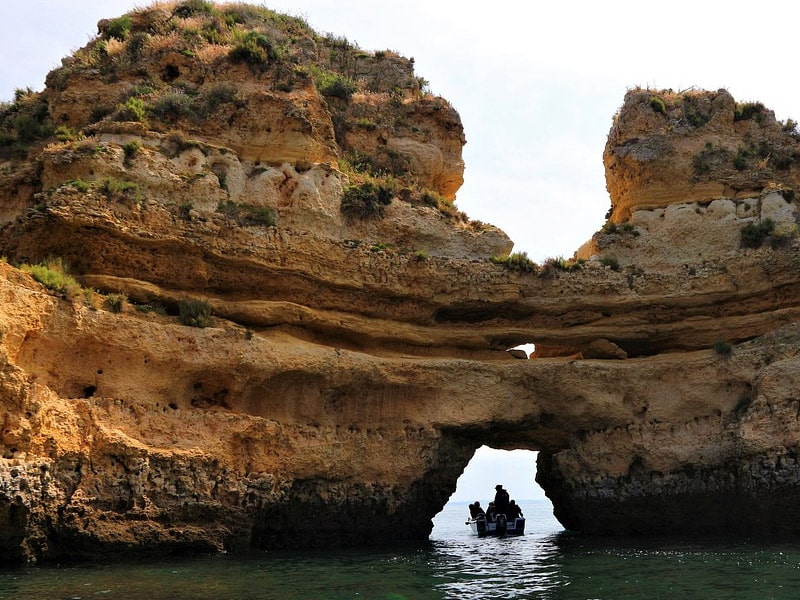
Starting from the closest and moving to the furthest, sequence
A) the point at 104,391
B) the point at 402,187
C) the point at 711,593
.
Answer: the point at 711,593, the point at 104,391, the point at 402,187

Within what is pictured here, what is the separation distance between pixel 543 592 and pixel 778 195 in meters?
16.5

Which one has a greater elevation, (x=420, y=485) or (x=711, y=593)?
(x=420, y=485)

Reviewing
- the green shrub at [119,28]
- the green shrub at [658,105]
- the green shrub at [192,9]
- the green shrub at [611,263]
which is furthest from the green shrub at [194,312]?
the green shrub at [658,105]

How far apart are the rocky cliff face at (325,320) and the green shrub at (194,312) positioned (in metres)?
0.08

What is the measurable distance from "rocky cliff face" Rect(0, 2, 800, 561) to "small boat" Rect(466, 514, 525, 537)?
2.01 meters

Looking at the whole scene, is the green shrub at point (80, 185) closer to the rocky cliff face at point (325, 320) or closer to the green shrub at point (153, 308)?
the rocky cliff face at point (325, 320)

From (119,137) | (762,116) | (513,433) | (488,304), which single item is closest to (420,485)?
(513,433)

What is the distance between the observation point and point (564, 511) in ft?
76.6

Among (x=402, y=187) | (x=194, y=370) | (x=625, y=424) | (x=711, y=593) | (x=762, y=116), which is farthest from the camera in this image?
(x=762, y=116)

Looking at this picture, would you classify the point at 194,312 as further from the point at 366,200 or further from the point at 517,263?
the point at 517,263

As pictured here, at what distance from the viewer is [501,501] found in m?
26.0

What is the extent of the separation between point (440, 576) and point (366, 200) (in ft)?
36.0

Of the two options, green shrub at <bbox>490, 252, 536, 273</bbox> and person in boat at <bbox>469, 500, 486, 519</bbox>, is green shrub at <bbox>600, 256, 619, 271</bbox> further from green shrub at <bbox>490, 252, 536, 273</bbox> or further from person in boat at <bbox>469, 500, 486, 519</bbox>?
person in boat at <bbox>469, 500, 486, 519</bbox>

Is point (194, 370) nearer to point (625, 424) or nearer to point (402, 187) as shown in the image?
point (402, 187)
